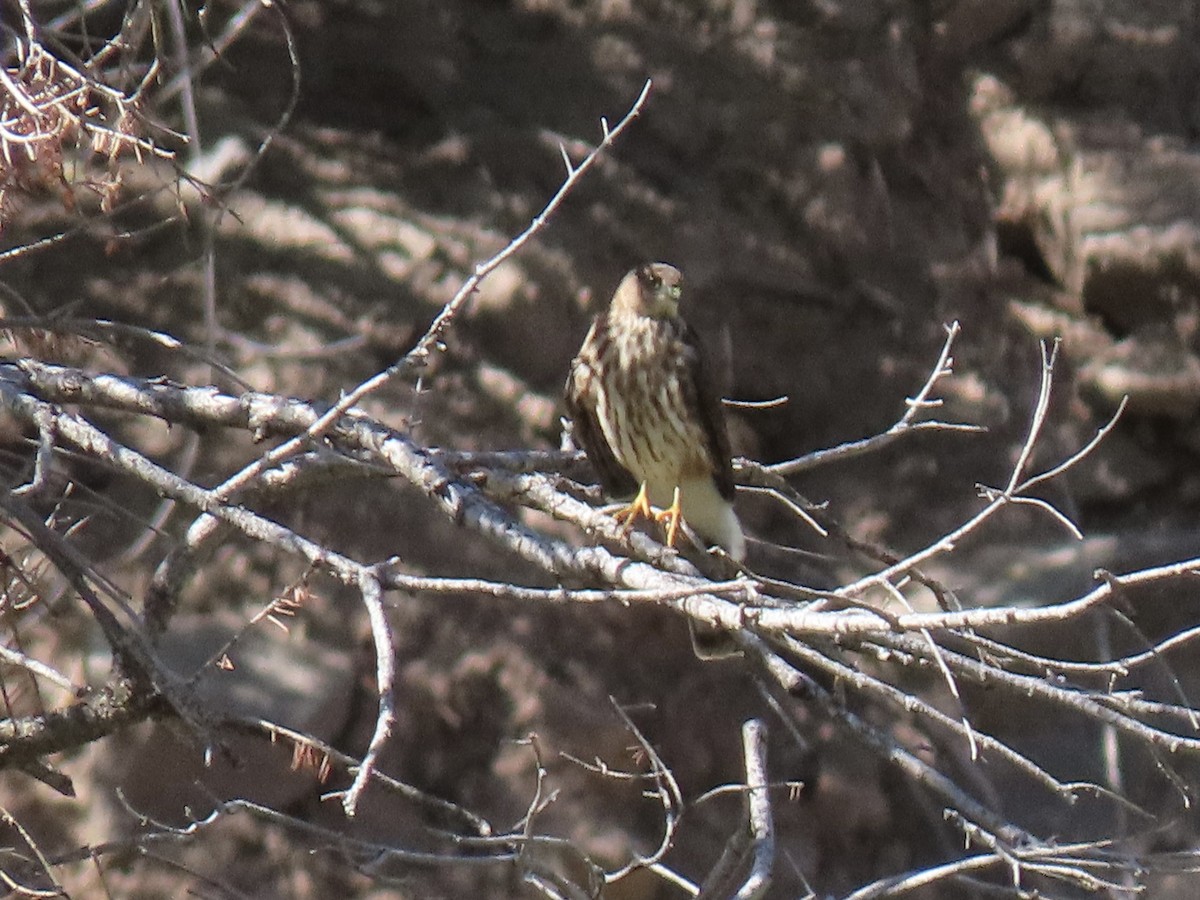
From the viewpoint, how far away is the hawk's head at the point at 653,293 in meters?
4.01

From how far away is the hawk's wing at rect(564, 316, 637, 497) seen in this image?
3.95m

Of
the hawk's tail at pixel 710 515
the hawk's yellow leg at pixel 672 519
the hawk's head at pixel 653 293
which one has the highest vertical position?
the hawk's head at pixel 653 293

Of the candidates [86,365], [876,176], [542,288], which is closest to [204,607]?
[86,365]

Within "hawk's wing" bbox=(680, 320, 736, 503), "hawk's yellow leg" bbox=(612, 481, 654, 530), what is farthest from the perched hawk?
"hawk's yellow leg" bbox=(612, 481, 654, 530)

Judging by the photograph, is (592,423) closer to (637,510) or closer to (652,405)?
(652,405)

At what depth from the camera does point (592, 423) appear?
3951 millimetres

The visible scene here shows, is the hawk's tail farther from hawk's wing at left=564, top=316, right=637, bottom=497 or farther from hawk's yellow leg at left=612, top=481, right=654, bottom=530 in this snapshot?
hawk's yellow leg at left=612, top=481, right=654, bottom=530

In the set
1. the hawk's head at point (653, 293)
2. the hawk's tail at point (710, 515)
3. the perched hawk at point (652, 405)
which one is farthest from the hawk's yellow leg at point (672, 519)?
the hawk's head at point (653, 293)

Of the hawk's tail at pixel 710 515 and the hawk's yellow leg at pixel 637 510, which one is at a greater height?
the hawk's yellow leg at pixel 637 510

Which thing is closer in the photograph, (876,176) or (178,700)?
(178,700)

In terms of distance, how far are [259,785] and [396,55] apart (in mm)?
2450

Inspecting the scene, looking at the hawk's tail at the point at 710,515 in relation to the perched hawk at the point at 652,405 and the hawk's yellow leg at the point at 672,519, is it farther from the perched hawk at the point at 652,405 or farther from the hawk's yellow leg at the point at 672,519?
the hawk's yellow leg at the point at 672,519

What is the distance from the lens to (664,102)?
5.35 m

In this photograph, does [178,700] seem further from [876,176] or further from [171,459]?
[876,176]
